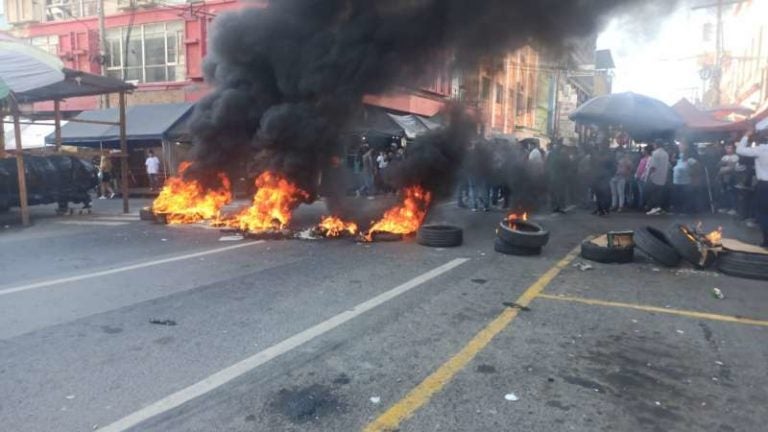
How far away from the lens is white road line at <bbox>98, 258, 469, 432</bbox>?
Result: 3100 millimetres

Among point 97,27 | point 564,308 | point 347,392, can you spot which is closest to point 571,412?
point 347,392

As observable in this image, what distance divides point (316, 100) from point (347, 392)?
7486mm

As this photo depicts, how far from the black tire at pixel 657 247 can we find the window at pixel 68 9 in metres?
25.6

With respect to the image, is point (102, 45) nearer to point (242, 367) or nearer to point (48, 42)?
point (48, 42)

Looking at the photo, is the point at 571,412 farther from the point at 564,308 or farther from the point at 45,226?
the point at 45,226

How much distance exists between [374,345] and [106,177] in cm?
1781

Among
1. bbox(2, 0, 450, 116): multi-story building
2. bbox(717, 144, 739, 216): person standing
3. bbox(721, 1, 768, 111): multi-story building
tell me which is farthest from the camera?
bbox(721, 1, 768, 111): multi-story building

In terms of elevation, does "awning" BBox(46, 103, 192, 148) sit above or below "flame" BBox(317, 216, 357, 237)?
above

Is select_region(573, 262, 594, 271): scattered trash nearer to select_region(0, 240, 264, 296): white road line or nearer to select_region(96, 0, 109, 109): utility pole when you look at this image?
select_region(0, 240, 264, 296): white road line

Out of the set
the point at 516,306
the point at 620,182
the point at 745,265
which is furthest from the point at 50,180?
the point at 745,265

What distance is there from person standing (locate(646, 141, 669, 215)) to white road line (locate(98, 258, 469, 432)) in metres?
9.65

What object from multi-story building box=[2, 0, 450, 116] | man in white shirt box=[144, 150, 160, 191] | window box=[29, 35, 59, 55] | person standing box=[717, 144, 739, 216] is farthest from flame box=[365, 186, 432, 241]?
window box=[29, 35, 59, 55]

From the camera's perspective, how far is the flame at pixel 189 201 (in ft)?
37.4

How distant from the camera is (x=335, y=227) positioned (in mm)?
9641
